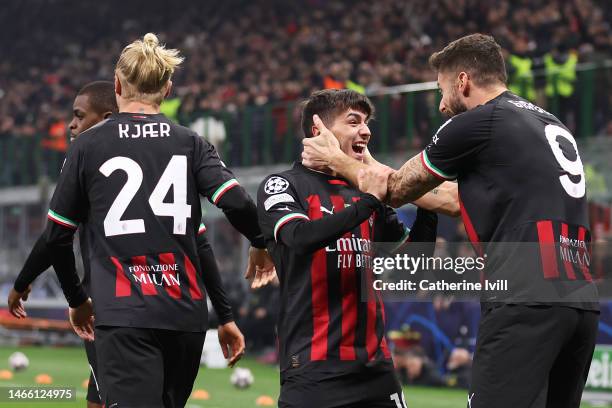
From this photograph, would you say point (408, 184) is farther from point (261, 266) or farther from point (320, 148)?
point (261, 266)

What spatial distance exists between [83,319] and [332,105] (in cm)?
158

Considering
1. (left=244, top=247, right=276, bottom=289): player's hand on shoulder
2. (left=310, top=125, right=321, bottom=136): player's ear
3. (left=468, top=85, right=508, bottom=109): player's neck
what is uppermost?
(left=468, top=85, right=508, bottom=109): player's neck

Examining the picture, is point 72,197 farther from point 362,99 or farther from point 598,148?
point 598,148

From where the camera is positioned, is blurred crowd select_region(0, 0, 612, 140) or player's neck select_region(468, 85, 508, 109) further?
blurred crowd select_region(0, 0, 612, 140)

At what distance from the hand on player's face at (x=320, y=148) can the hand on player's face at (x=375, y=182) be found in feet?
0.62

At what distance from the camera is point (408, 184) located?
4.39 m

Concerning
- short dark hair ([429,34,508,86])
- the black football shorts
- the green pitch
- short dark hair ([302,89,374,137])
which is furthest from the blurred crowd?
the black football shorts

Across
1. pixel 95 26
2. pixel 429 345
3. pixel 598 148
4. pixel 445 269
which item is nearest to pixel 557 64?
pixel 598 148

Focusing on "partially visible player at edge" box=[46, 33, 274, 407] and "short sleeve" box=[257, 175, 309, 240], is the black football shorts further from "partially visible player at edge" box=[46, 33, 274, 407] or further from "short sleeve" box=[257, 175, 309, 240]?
"partially visible player at edge" box=[46, 33, 274, 407]

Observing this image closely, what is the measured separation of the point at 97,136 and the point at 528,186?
1.72m

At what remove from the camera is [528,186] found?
409 centimetres

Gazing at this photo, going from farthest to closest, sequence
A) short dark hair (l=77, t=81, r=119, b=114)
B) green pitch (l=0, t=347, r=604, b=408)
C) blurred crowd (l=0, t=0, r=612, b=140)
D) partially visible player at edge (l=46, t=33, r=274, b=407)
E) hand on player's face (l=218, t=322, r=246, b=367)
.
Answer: blurred crowd (l=0, t=0, r=612, b=140)
green pitch (l=0, t=347, r=604, b=408)
short dark hair (l=77, t=81, r=119, b=114)
hand on player's face (l=218, t=322, r=246, b=367)
partially visible player at edge (l=46, t=33, r=274, b=407)

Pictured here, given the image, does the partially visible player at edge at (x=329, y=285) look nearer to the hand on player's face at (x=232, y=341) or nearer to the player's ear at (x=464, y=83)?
the player's ear at (x=464, y=83)

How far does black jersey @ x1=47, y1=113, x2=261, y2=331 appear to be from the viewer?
4457 millimetres
